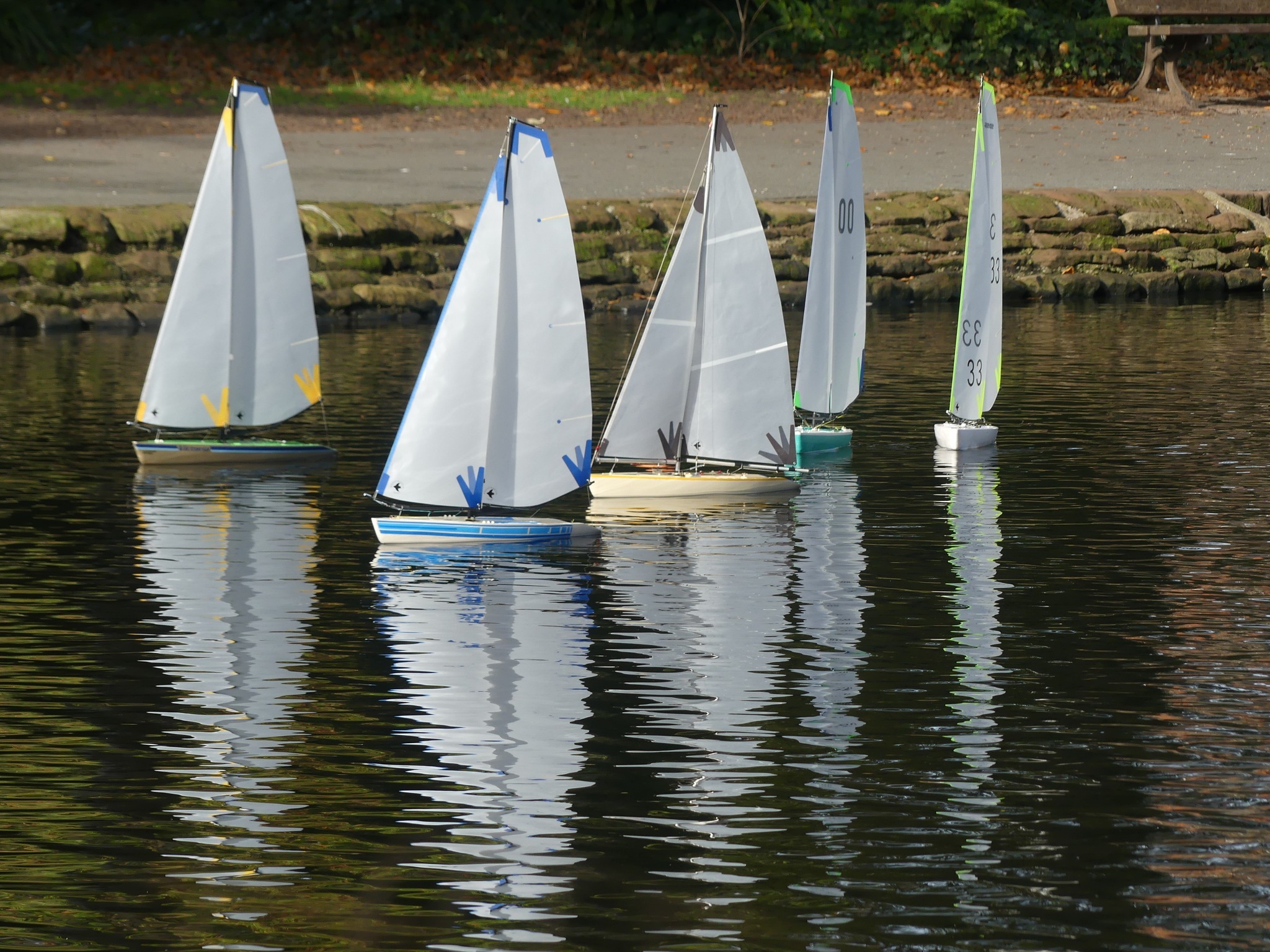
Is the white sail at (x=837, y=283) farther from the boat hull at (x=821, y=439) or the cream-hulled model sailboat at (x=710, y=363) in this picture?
the cream-hulled model sailboat at (x=710, y=363)

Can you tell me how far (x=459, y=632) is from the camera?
12016mm

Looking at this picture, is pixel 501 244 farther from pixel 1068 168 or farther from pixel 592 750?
pixel 1068 168

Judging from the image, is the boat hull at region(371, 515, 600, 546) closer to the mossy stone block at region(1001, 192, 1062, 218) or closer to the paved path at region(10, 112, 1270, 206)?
the paved path at region(10, 112, 1270, 206)

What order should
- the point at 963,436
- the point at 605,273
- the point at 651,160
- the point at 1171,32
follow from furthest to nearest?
the point at 1171,32 → the point at 651,160 → the point at 605,273 → the point at 963,436

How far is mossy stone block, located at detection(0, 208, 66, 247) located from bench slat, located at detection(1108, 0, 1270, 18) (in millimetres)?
20823

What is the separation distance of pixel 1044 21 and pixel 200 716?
34.5 metres

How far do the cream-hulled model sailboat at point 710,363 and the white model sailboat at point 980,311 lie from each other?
2.74 meters

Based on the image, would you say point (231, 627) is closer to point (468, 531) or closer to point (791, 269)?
point (468, 531)

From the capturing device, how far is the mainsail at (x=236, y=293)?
1784 centimetres

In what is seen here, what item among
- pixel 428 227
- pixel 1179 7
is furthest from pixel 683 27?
pixel 428 227

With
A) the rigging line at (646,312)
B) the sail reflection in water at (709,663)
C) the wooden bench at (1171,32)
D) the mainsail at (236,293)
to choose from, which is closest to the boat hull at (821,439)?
the rigging line at (646,312)

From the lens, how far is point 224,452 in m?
18.1

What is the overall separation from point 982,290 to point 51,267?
44.7 feet

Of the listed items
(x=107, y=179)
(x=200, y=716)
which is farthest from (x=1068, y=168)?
(x=200, y=716)
